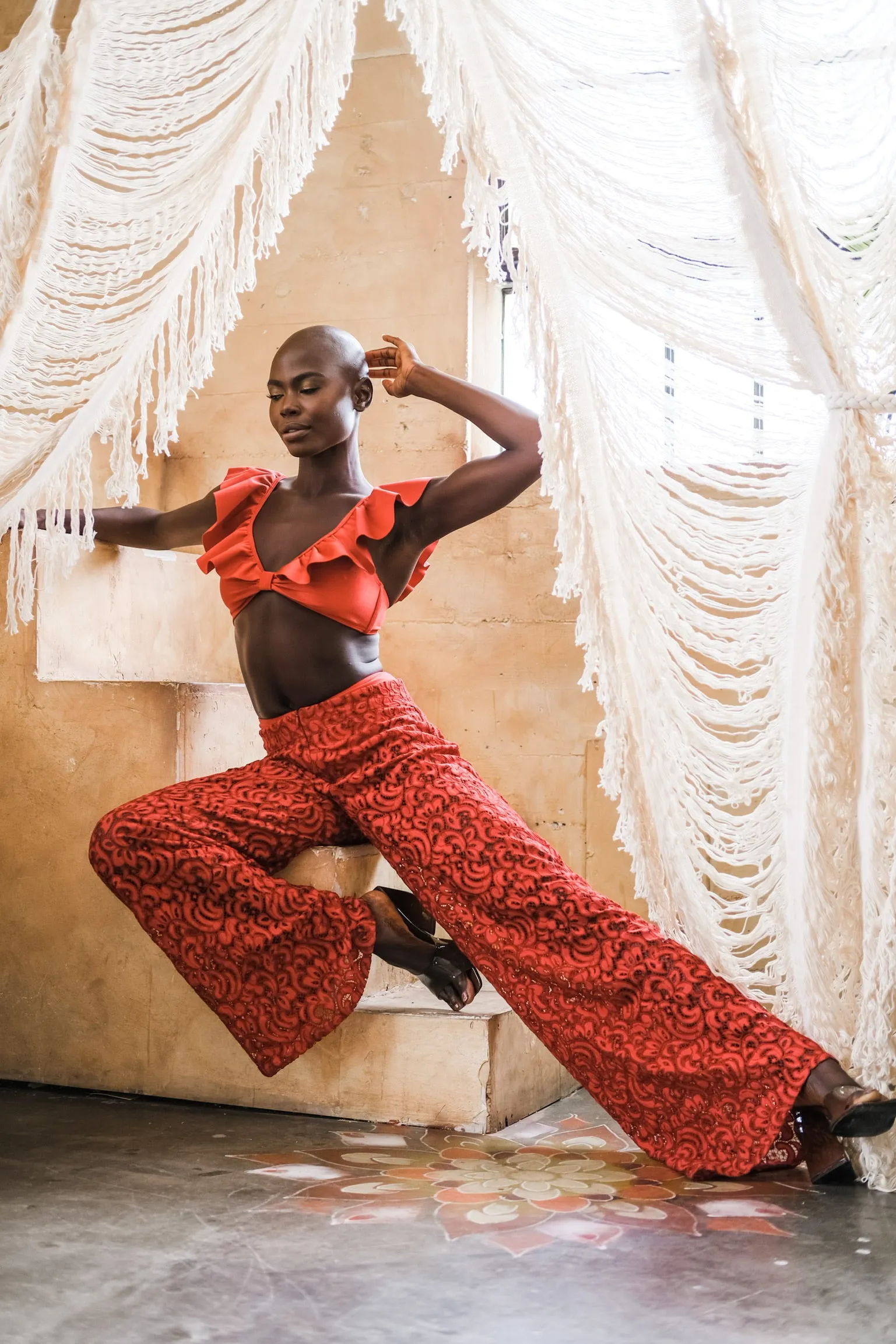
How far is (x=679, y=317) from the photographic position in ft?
7.14

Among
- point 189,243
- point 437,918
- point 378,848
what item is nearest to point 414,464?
point 189,243

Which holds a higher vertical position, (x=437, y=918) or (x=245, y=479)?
(x=245, y=479)

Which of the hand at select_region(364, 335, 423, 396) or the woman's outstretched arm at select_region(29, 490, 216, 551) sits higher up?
the hand at select_region(364, 335, 423, 396)

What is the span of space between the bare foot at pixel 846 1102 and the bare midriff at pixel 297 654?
4.04 feet

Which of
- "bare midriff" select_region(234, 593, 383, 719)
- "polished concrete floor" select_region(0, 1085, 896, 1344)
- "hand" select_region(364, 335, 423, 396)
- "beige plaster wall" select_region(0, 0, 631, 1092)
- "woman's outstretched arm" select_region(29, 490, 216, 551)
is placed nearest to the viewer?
"polished concrete floor" select_region(0, 1085, 896, 1344)

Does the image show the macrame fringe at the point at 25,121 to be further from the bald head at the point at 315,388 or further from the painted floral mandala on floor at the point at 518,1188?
the painted floral mandala on floor at the point at 518,1188

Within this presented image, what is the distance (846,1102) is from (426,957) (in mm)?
913

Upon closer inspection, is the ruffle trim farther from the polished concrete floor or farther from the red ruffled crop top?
the polished concrete floor

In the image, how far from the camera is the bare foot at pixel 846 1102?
89.7 inches

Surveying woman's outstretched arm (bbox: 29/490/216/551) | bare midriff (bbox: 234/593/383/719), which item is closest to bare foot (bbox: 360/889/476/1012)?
bare midriff (bbox: 234/593/383/719)

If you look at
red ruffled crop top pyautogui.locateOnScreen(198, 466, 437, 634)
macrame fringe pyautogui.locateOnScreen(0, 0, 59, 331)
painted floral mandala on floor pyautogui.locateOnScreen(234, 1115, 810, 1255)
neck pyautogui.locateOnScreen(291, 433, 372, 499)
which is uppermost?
macrame fringe pyautogui.locateOnScreen(0, 0, 59, 331)

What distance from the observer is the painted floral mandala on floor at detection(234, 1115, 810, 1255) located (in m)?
2.25

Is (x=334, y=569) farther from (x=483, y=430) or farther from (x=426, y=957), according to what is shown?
(x=426, y=957)

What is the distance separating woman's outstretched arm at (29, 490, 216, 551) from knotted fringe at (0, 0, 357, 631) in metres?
0.23
